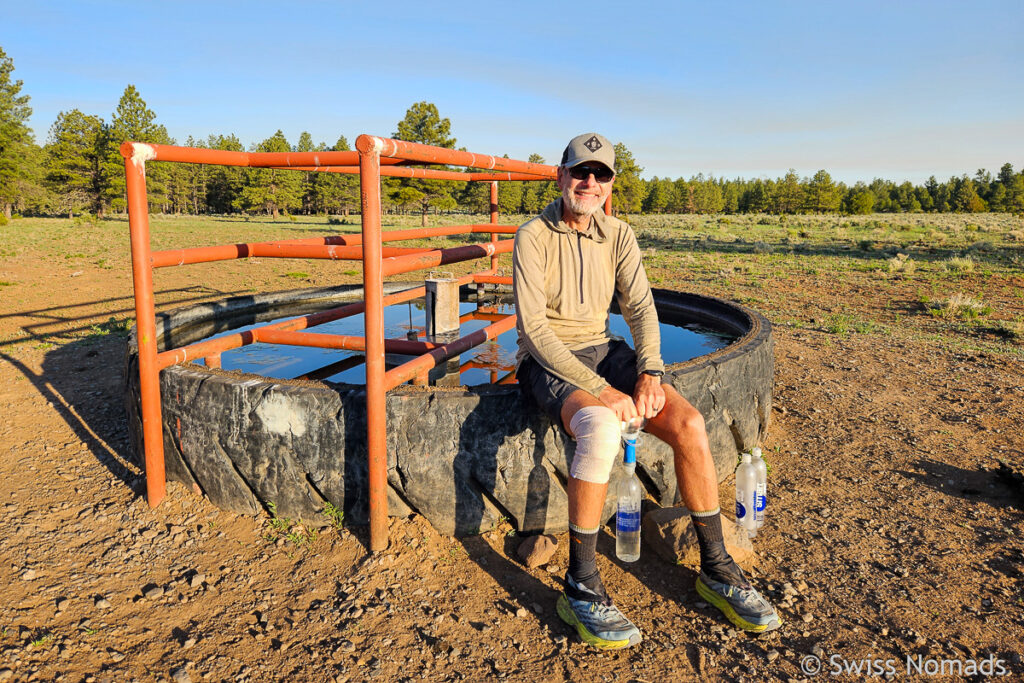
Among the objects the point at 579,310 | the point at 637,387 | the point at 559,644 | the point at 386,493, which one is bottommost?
the point at 559,644

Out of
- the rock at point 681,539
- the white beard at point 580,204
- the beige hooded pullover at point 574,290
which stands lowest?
the rock at point 681,539

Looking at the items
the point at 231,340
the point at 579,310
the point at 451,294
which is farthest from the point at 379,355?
the point at 451,294

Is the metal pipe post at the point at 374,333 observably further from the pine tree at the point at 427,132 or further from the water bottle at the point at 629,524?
the pine tree at the point at 427,132

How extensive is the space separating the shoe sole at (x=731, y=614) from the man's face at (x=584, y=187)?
1666 millimetres

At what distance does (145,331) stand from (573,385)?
207cm

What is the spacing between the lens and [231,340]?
11.7 feet

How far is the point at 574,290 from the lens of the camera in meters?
2.94

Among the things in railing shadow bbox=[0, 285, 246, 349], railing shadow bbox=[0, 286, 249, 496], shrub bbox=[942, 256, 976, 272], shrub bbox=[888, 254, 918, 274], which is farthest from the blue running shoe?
shrub bbox=[942, 256, 976, 272]

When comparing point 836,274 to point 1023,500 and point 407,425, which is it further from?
point 407,425

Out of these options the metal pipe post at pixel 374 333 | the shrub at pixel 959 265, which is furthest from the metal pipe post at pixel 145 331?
the shrub at pixel 959 265

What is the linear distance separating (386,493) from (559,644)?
1.00 m

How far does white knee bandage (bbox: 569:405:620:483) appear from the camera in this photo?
7.94ft

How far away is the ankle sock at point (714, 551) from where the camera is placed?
2.51 m

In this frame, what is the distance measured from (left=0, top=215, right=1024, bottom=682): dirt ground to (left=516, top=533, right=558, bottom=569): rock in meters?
0.05
